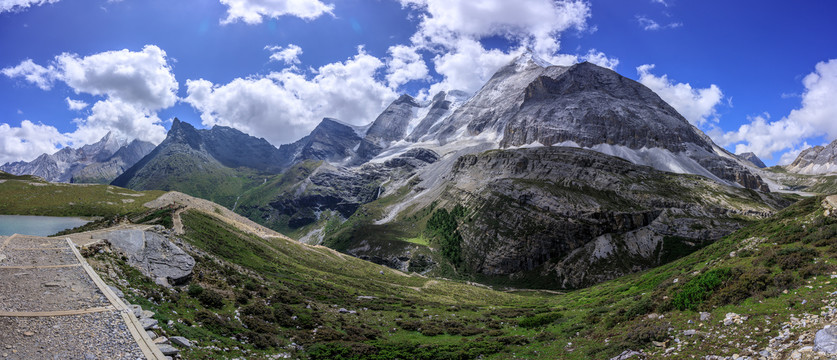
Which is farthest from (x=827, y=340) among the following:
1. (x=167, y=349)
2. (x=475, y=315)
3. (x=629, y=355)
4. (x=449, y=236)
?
(x=449, y=236)

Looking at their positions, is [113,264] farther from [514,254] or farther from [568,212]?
[568,212]

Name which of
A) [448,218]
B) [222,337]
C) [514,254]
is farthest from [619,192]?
[222,337]

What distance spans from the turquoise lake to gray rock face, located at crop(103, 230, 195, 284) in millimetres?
47450

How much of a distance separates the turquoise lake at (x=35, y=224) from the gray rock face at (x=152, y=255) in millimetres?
47450

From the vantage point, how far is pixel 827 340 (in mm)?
13969

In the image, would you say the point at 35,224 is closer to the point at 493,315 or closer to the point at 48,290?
the point at 48,290

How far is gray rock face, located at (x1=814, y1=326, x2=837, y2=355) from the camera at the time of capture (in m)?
13.6

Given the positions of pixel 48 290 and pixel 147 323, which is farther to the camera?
pixel 48 290

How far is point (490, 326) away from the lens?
135 feet

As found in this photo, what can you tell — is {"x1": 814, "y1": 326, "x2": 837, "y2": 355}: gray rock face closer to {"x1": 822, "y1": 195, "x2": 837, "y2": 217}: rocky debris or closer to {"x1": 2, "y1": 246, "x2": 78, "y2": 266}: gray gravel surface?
{"x1": 822, "y1": 195, "x2": 837, "y2": 217}: rocky debris

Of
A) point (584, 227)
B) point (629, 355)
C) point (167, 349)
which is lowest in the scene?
point (167, 349)

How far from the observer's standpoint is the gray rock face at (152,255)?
3134 cm

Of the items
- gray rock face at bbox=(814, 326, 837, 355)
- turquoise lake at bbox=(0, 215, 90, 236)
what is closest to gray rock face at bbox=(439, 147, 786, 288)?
gray rock face at bbox=(814, 326, 837, 355)

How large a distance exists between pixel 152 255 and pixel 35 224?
69.4m
